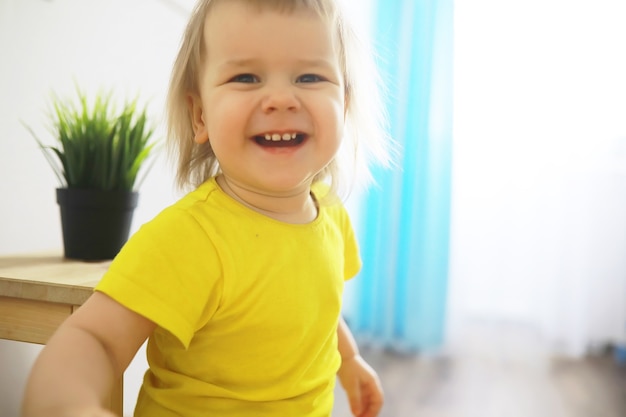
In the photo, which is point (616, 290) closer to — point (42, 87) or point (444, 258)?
point (444, 258)

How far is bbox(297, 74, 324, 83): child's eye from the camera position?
0.74 metres

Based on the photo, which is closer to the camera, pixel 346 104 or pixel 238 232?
pixel 238 232

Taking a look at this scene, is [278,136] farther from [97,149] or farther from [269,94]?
[97,149]

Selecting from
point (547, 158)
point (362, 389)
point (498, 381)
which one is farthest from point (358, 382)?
point (547, 158)

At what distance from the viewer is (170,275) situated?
0.62 m

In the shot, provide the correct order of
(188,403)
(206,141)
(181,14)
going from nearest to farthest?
(188,403) → (206,141) → (181,14)

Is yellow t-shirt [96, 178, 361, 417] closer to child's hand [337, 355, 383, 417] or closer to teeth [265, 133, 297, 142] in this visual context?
teeth [265, 133, 297, 142]

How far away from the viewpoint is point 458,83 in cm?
256

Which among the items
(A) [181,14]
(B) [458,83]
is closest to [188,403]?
(A) [181,14]

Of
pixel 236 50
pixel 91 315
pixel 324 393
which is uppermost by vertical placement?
pixel 236 50

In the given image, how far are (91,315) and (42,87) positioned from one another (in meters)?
0.77

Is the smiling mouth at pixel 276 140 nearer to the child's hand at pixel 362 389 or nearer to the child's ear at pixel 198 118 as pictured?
the child's ear at pixel 198 118

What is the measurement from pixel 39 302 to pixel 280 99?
444mm

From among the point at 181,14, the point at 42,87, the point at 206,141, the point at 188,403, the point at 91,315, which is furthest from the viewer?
the point at 181,14
